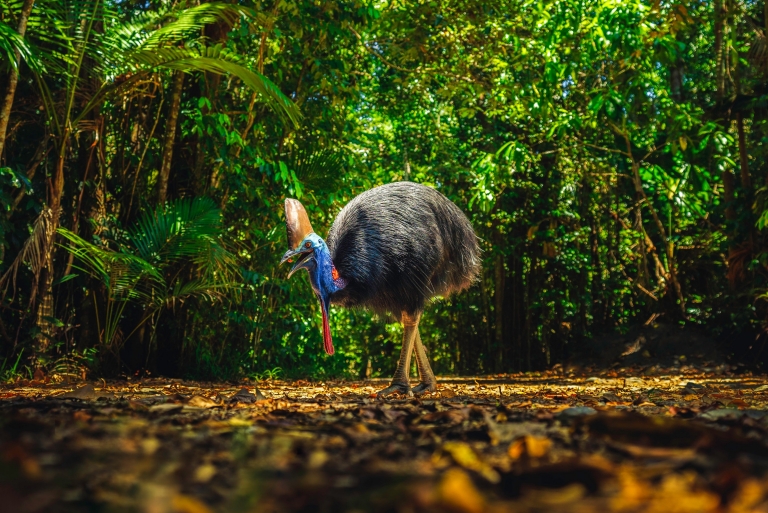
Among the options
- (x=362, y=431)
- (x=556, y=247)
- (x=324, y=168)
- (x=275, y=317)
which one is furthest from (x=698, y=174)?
(x=362, y=431)

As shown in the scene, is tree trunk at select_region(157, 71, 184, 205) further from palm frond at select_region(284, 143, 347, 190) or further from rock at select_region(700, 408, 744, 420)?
rock at select_region(700, 408, 744, 420)

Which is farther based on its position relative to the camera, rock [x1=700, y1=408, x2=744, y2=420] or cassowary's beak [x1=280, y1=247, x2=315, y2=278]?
cassowary's beak [x1=280, y1=247, x2=315, y2=278]

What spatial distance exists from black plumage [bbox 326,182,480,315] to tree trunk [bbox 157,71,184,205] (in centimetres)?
241

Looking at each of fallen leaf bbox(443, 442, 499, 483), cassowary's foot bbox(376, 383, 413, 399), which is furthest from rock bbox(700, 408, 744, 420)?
cassowary's foot bbox(376, 383, 413, 399)

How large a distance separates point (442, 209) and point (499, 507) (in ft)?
15.4

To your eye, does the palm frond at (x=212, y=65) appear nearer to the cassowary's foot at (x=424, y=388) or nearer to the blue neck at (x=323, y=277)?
the blue neck at (x=323, y=277)

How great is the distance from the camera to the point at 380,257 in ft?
18.2

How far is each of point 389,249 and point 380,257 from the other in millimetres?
78

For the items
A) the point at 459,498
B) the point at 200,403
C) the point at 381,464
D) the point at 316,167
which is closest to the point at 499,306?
the point at 316,167

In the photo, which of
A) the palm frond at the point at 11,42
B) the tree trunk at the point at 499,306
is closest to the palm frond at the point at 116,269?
the palm frond at the point at 11,42

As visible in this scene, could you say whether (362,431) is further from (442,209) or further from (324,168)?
(324,168)

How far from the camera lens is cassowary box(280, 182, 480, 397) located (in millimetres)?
5535

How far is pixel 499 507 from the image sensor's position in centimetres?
138

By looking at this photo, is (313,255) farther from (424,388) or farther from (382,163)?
(382,163)
